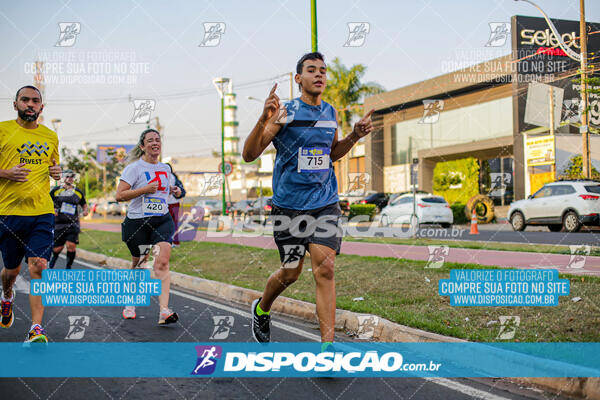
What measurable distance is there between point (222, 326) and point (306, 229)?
213cm

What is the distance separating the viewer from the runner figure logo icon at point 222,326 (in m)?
5.43

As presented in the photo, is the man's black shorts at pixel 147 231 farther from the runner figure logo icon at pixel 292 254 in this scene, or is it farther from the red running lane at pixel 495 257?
the red running lane at pixel 495 257

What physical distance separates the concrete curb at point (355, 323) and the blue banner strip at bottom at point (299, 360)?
0.21 ft

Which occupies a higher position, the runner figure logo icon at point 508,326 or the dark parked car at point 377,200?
the dark parked car at point 377,200

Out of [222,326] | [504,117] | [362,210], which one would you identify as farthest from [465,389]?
[504,117]

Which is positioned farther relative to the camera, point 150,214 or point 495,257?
point 495,257

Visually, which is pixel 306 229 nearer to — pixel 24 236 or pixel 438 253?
pixel 24 236

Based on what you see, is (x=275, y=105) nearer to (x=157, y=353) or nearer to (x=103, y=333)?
(x=157, y=353)

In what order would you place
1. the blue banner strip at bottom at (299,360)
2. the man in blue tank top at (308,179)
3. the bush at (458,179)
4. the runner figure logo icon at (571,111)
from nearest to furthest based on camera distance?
the blue banner strip at bottom at (299,360)
the man in blue tank top at (308,179)
the runner figure logo icon at (571,111)
the bush at (458,179)

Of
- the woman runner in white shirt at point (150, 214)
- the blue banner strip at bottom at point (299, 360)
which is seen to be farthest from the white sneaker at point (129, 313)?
the blue banner strip at bottom at point (299, 360)

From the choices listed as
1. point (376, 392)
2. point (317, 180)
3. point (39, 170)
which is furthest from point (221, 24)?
point (376, 392)

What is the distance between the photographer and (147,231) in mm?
6203

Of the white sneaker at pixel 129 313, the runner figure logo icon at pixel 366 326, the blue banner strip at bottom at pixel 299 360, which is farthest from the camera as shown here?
the white sneaker at pixel 129 313

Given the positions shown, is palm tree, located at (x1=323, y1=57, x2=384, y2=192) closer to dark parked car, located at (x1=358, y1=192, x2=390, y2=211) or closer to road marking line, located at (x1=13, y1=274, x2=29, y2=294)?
dark parked car, located at (x1=358, y1=192, x2=390, y2=211)
